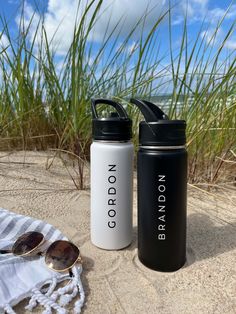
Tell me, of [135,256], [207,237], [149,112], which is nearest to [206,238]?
[207,237]

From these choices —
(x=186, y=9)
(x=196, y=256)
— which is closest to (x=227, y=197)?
(x=196, y=256)

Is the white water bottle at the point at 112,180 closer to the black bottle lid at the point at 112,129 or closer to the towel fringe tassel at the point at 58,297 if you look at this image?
the black bottle lid at the point at 112,129

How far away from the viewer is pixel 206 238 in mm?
1021

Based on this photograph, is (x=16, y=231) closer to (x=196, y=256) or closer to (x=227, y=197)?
(x=196, y=256)

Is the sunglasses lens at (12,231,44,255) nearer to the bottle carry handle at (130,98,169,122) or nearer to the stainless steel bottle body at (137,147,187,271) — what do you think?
the stainless steel bottle body at (137,147,187,271)

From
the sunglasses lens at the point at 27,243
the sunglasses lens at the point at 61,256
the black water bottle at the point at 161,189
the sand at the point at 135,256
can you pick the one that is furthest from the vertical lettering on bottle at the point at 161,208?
the sunglasses lens at the point at 27,243

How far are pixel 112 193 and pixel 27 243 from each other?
11.5 inches

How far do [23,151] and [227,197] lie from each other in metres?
1.21

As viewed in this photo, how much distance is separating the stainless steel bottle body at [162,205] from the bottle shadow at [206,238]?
10 centimetres

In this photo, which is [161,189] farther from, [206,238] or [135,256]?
[206,238]

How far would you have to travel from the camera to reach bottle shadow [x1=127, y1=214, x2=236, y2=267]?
92 centimetres

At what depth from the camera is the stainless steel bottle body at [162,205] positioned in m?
0.78

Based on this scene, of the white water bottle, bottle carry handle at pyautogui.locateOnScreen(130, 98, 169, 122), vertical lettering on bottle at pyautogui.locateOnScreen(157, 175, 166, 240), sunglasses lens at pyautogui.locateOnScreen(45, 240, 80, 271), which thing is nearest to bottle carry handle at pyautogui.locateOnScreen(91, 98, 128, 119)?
the white water bottle

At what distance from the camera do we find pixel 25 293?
696 mm
